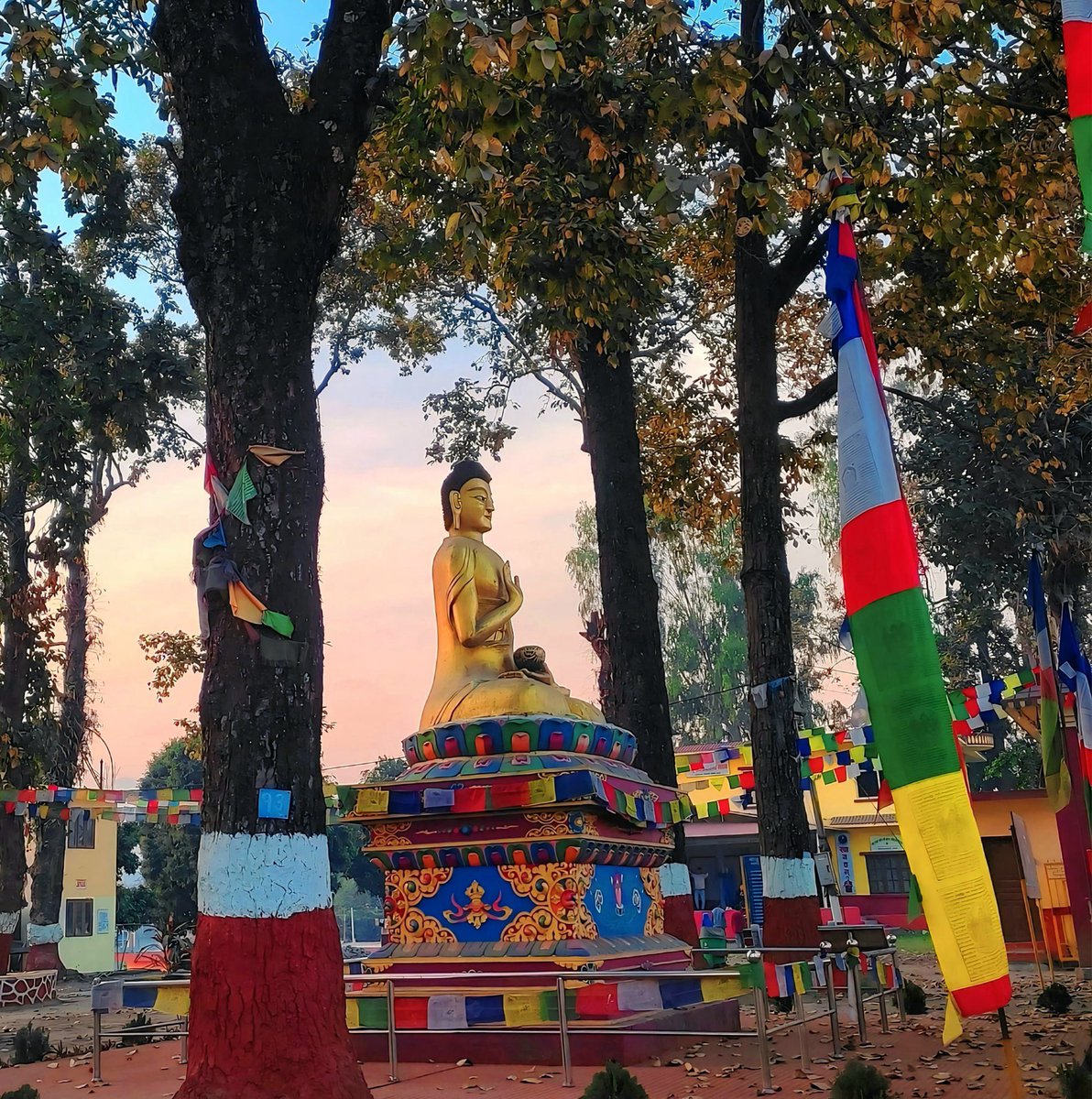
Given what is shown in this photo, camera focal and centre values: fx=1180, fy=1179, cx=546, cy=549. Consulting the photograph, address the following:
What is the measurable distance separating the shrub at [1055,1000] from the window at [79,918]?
98.0 ft

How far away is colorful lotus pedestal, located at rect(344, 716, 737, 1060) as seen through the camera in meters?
8.98

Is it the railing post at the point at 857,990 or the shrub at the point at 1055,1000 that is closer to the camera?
the railing post at the point at 857,990

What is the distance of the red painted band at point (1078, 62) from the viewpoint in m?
4.73

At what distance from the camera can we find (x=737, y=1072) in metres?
7.86

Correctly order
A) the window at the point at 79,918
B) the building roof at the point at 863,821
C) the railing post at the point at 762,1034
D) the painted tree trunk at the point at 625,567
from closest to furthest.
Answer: the railing post at the point at 762,1034, the painted tree trunk at the point at 625,567, the building roof at the point at 863,821, the window at the point at 79,918

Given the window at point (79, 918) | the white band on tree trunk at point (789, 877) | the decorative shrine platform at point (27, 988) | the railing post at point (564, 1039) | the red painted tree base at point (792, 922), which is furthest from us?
the window at point (79, 918)

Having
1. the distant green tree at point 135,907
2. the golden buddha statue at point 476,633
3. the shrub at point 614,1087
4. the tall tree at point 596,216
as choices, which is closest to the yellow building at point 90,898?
the distant green tree at point 135,907

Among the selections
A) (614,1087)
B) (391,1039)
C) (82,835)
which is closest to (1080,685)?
(391,1039)

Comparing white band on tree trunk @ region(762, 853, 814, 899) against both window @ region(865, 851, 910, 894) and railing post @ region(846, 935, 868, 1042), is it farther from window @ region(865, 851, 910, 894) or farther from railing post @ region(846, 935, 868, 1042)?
window @ region(865, 851, 910, 894)

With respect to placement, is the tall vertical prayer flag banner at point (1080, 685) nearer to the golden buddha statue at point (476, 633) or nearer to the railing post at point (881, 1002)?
the railing post at point (881, 1002)

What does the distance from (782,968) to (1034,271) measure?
653 cm

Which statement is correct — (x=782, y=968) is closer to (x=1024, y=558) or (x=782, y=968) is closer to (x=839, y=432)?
(x=839, y=432)

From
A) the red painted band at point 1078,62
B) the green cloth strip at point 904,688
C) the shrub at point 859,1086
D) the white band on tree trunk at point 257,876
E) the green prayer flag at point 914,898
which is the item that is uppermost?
the red painted band at point 1078,62

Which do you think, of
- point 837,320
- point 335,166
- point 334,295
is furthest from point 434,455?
point 837,320
